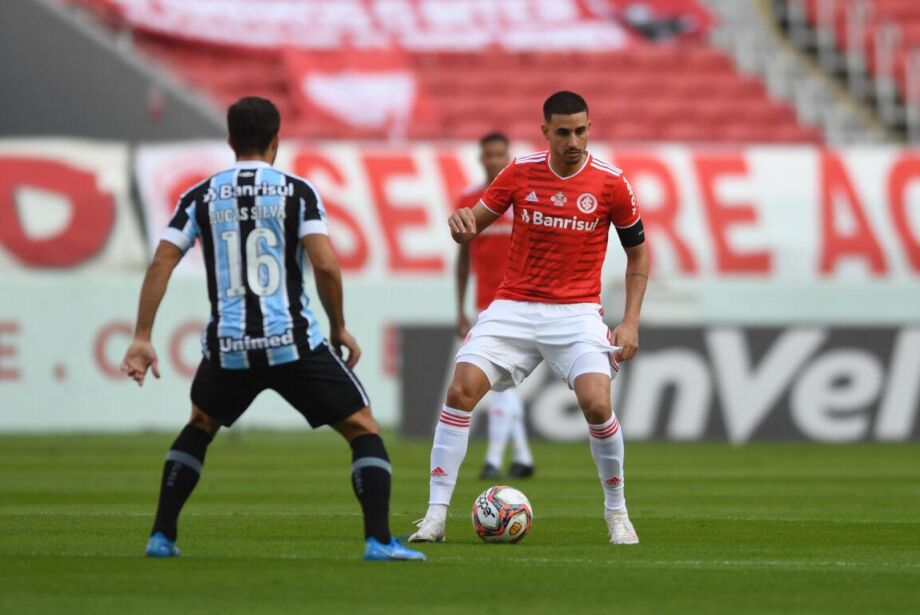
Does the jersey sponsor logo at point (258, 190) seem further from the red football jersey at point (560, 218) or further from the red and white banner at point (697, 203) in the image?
the red and white banner at point (697, 203)

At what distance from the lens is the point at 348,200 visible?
2355 centimetres

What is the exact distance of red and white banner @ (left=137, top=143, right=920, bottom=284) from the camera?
77.0 ft

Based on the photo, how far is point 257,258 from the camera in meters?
7.86

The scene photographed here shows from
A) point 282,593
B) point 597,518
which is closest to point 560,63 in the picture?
point 597,518

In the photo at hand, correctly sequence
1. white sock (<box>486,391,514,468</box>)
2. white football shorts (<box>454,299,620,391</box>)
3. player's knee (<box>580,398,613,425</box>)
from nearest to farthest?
player's knee (<box>580,398,613,425</box>), white football shorts (<box>454,299,620,391</box>), white sock (<box>486,391,514,468</box>)

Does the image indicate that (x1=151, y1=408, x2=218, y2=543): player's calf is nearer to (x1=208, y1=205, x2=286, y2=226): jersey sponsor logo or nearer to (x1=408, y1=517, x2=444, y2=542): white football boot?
(x1=208, y1=205, x2=286, y2=226): jersey sponsor logo

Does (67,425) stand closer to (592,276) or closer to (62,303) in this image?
(62,303)

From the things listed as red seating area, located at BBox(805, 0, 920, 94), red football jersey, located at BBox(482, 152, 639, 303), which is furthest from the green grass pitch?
red seating area, located at BBox(805, 0, 920, 94)

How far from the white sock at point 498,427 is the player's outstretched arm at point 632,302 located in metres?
4.78

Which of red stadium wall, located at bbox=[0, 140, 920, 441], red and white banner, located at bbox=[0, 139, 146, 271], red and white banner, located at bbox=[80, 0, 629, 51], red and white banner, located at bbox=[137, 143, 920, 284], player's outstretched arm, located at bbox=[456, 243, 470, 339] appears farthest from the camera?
red and white banner, located at bbox=[80, 0, 629, 51]

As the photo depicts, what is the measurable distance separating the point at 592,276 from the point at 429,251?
46.5 feet

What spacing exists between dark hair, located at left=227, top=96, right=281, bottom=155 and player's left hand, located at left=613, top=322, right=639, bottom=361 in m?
2.09

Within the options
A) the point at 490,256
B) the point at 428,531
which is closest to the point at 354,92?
the point at 490,256

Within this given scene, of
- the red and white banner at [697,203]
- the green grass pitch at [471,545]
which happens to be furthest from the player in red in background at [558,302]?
the red and white banner at [697,203]
